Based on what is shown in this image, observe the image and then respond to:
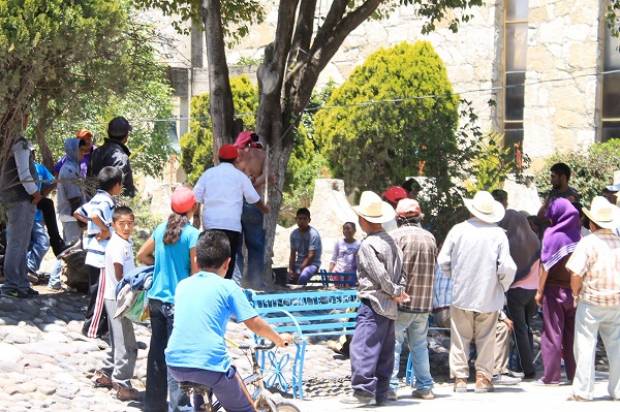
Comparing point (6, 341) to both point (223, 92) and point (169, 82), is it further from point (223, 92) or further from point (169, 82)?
point (169, 82)

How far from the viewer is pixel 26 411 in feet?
30.1

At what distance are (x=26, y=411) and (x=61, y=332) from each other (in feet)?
6.67

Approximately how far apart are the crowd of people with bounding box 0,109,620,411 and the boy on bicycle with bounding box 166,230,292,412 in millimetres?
1099

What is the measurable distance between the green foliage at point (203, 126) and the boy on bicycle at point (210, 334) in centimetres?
1650

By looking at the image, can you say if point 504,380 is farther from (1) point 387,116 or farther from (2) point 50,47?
(1) point 387,116

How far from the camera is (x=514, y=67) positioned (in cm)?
2412

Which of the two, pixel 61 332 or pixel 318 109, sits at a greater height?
pixel 318 109

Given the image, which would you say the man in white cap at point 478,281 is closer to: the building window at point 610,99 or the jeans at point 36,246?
the jeans at point 36,246

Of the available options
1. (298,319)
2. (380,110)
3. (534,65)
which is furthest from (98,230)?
(534,65)

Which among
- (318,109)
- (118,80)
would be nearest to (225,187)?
(118,80)

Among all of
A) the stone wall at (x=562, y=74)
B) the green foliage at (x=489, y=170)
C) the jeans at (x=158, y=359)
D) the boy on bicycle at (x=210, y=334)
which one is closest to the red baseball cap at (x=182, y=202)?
the jeans at (x=158, y=359)

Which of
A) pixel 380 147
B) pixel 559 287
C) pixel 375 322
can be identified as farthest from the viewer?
pixel 380 147

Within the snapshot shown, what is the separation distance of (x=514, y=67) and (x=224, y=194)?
528 inches

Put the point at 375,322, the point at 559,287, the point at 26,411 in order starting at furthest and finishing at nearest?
the point at 559,287 < the point at 375,322 < the point at 26,411
